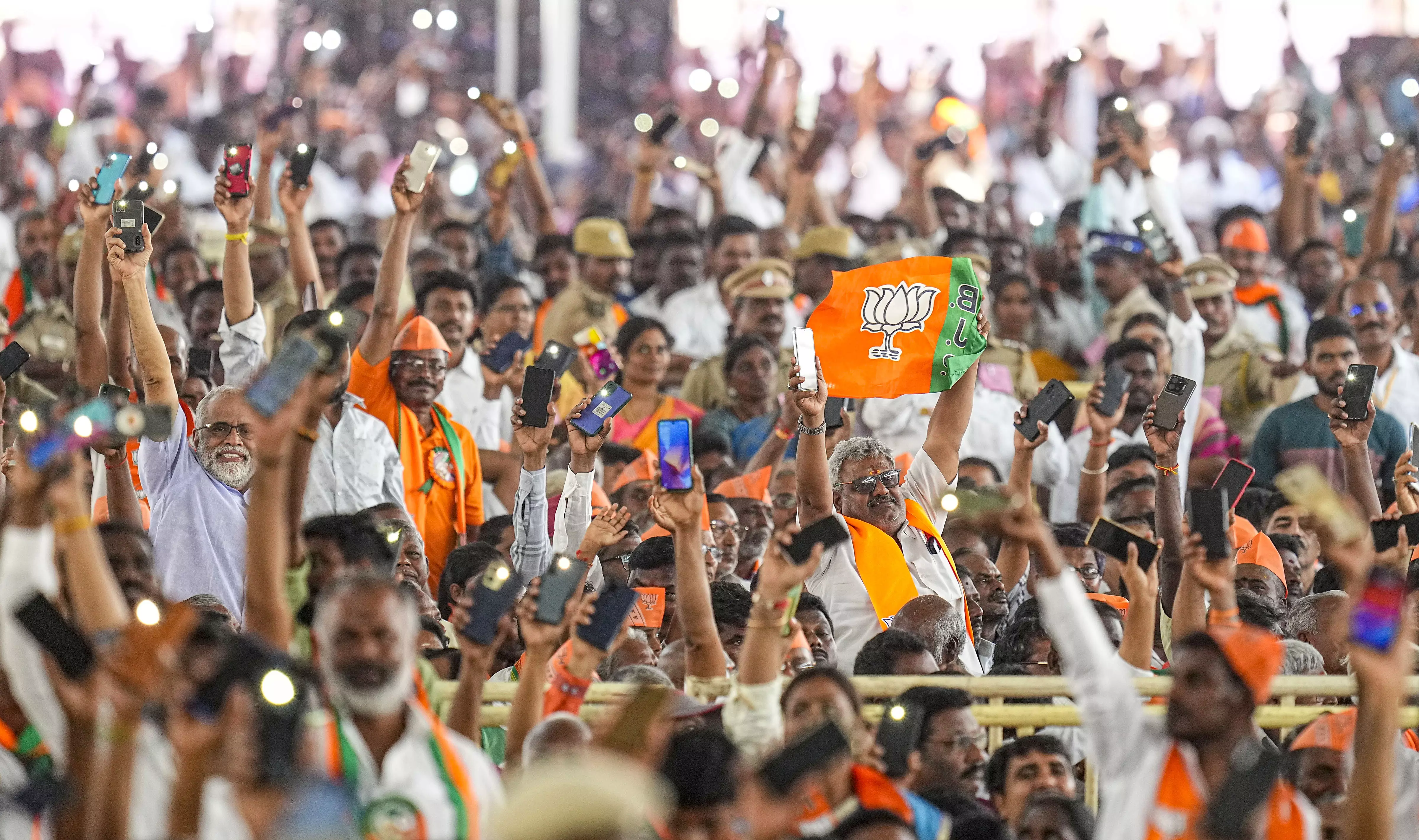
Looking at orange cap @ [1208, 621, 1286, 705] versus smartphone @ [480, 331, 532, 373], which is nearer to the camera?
orange cap @ [1208, 621, 1286, 705]

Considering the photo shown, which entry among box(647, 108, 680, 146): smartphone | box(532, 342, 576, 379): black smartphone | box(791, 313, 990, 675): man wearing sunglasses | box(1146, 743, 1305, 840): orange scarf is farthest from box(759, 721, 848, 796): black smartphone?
box(647, 108, 680, 146): smartphone

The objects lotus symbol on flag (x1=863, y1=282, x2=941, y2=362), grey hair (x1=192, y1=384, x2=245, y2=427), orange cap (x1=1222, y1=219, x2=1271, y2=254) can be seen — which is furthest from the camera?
orange cap (x1=1222, y1=219, x2=1271, y2=254)

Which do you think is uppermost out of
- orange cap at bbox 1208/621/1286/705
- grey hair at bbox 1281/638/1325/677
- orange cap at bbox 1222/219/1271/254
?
orange cap at bbox 1222/219/1271/254

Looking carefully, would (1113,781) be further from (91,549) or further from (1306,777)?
(91,549)

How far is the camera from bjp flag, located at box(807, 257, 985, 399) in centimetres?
661

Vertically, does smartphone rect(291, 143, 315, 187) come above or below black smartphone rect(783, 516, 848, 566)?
above

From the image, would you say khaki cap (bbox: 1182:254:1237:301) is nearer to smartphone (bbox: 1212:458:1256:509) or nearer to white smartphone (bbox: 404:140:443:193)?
smartphone (bbox: 1212:458:1256:509)

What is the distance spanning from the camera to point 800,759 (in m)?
3.77

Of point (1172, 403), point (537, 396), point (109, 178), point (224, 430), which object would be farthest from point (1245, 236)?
point (109, 178)

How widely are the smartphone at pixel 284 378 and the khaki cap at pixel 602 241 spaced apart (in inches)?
208

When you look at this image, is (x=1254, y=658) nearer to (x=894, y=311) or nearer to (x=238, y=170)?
(x=894, y=311)

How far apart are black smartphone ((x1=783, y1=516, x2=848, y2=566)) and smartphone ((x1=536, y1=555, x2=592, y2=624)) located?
526 mm

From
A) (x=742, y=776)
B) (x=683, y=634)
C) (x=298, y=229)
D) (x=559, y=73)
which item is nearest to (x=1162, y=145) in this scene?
(x=559, y=73)

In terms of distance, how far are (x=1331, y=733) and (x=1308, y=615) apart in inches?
54.3
